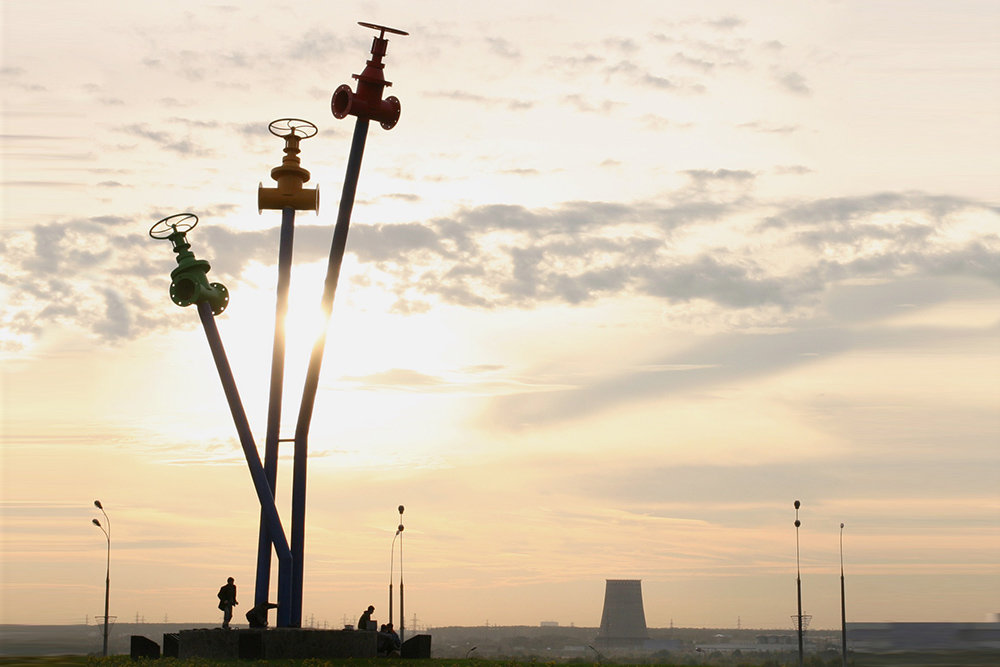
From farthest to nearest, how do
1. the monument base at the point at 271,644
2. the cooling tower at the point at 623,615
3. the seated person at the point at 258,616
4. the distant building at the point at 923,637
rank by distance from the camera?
the cooling tower at the point at 623,615, the seated person at the point at 258,616, the monument base at the point at 271,644, the distant building at the point at 923,637

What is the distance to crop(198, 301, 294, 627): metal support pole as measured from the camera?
32.2m

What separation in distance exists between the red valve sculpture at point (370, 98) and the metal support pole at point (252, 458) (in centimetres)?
699

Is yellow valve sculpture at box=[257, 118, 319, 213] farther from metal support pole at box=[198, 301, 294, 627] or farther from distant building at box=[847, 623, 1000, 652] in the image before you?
distant building at box=[847, 623, 1000, 652]

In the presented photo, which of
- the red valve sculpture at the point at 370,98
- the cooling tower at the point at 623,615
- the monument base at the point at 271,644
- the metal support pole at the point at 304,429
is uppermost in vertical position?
the red valve sculpture at the point at 370,98

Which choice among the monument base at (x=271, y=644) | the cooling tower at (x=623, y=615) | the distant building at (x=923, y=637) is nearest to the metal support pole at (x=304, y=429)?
the monument base at (x=271, y=644)

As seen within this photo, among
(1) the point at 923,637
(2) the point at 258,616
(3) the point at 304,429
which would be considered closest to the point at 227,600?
(2) the point at 258,616

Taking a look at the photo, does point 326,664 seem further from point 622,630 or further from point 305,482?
point 622,630

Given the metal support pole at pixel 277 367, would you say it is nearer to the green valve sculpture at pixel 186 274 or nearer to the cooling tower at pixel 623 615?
the green valve sculpture at pixel 186 274

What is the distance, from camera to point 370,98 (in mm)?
29906

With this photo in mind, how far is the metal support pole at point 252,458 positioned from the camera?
106ft

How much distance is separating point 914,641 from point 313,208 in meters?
27.2

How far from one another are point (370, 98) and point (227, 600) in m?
14.2

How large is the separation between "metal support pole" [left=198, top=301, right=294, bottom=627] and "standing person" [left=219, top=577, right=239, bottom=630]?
132 centimetres

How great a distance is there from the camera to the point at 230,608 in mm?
31906
